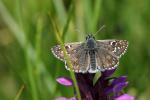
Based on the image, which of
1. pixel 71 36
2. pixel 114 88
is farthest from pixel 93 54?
pixel 71 36

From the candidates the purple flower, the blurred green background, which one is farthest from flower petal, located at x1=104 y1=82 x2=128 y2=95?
the blurred green background

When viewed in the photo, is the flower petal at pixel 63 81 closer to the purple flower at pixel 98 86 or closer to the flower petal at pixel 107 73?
the purple flower at pixel 98 86

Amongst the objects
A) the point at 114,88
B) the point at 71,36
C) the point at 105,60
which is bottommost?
the point at 71,36

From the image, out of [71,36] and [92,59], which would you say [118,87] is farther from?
[71,36]

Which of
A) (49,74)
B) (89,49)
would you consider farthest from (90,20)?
(89,49)

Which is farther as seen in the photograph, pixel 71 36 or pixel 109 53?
pixel 71 36

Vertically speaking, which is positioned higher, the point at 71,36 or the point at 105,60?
the point at 105,60

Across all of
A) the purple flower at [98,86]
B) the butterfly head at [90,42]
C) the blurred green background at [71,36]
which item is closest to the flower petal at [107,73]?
the purple flower at [98,86]

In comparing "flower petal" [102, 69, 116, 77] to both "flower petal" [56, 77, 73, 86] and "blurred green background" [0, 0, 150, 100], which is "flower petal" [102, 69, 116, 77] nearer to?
"flower petal" [56, 77, 73, 86]
